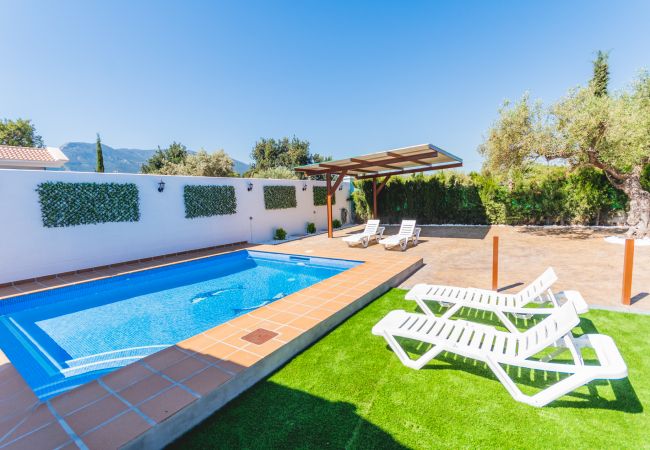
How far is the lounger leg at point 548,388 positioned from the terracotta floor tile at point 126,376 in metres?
3.68

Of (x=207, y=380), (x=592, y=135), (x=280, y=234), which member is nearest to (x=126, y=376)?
(x=207, y=380)

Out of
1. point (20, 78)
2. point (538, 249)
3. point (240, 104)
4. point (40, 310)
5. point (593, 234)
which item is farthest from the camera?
point (240, 104)

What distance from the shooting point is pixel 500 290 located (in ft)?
19.8

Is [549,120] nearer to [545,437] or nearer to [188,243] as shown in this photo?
[545,437]

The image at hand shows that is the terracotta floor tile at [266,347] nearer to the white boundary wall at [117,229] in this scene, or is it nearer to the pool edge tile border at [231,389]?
the pool edge tile border at [231,389]

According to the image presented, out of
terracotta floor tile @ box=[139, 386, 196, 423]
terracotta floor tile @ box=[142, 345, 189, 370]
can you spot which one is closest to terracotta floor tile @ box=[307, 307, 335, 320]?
terracotta floor tile @ box=[142, 345, 189, 370]

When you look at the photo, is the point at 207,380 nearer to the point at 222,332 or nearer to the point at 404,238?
the point at 222,332

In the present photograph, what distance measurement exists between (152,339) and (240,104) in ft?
85.8

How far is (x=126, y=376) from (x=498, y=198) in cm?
1783

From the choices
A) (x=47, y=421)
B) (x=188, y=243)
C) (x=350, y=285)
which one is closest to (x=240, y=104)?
(x=188, y=243)

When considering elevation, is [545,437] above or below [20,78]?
below

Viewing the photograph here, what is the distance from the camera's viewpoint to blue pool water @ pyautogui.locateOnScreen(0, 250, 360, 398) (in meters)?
4.34

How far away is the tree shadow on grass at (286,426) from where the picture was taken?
2.41 meters

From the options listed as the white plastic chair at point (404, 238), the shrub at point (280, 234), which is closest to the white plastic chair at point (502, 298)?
the white plastic chair at point (404, 238)
